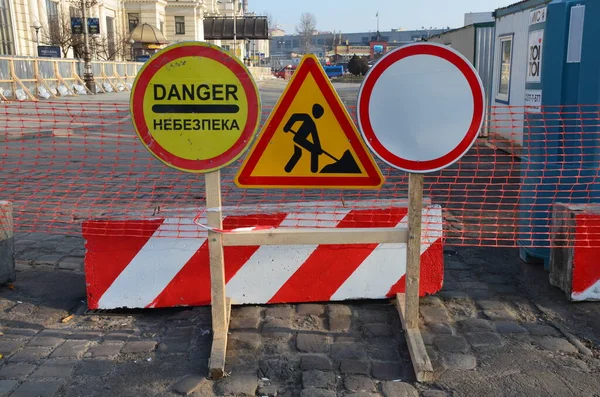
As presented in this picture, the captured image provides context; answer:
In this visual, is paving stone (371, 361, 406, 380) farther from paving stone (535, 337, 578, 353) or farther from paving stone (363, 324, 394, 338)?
paving stone (535, 337, 578, 353)

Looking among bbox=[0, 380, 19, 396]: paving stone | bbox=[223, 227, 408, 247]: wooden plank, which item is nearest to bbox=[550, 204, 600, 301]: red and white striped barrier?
bbox=[223, 227, 408, 247]: wooden plank

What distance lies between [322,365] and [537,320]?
5.33 feet

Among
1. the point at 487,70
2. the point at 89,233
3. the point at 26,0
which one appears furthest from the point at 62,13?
the point at 89,233

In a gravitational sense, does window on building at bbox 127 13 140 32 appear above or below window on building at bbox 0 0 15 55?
above

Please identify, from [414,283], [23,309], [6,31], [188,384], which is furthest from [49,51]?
[414,283]

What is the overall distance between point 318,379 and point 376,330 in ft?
2.42

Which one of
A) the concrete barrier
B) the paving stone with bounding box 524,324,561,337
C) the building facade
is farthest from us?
the building facade

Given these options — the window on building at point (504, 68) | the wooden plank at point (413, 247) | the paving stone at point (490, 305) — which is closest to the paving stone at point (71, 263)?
the wooden plank at point (413, 247)

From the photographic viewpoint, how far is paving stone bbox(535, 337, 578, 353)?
3.51m

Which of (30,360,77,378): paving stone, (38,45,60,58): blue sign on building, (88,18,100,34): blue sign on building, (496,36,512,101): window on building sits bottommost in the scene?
(30,360,77,378): paving stone

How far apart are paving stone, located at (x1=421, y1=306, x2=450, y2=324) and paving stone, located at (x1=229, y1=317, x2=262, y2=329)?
117 cm

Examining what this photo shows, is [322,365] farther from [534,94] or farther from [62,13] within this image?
[62,13]

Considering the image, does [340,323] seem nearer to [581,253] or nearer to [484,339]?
[484,339]

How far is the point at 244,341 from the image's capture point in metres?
3.67
